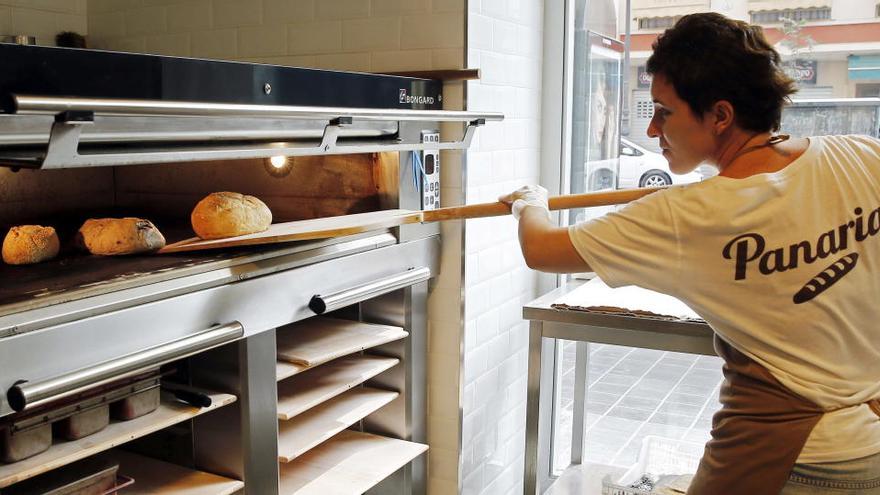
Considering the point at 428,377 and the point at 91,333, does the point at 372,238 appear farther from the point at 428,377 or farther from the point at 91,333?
the point at 91,333

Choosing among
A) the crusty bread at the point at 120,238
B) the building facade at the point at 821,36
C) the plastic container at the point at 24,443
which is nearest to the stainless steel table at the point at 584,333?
the building facade at the point at 821,36

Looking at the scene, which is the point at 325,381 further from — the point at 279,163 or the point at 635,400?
the point at 635,400

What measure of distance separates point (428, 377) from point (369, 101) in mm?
922

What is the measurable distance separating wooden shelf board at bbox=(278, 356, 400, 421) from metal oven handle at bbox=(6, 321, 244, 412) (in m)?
0.33

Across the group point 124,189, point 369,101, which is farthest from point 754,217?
point 124,189

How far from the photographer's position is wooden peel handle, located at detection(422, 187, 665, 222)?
1.79 meters

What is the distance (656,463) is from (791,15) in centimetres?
153

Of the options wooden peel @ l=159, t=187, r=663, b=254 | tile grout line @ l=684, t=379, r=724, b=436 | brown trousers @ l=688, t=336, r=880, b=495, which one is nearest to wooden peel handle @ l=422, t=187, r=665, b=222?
wooden peel @ l=159, t=187, r=663, b=254

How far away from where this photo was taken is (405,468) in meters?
2.52

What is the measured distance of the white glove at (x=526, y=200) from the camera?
174cm

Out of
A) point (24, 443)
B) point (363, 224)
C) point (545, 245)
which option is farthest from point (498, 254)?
point (24, 443)

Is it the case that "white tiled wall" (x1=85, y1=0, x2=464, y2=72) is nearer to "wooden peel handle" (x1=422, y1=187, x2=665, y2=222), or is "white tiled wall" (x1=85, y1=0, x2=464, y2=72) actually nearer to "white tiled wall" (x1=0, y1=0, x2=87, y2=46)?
"white tiled wall" (x1=0, y1=0, x2=87, y2=46)

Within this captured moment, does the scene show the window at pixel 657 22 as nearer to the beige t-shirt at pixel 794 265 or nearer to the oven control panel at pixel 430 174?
the oven control panel at pixel 430 174

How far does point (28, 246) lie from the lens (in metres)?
1.82
